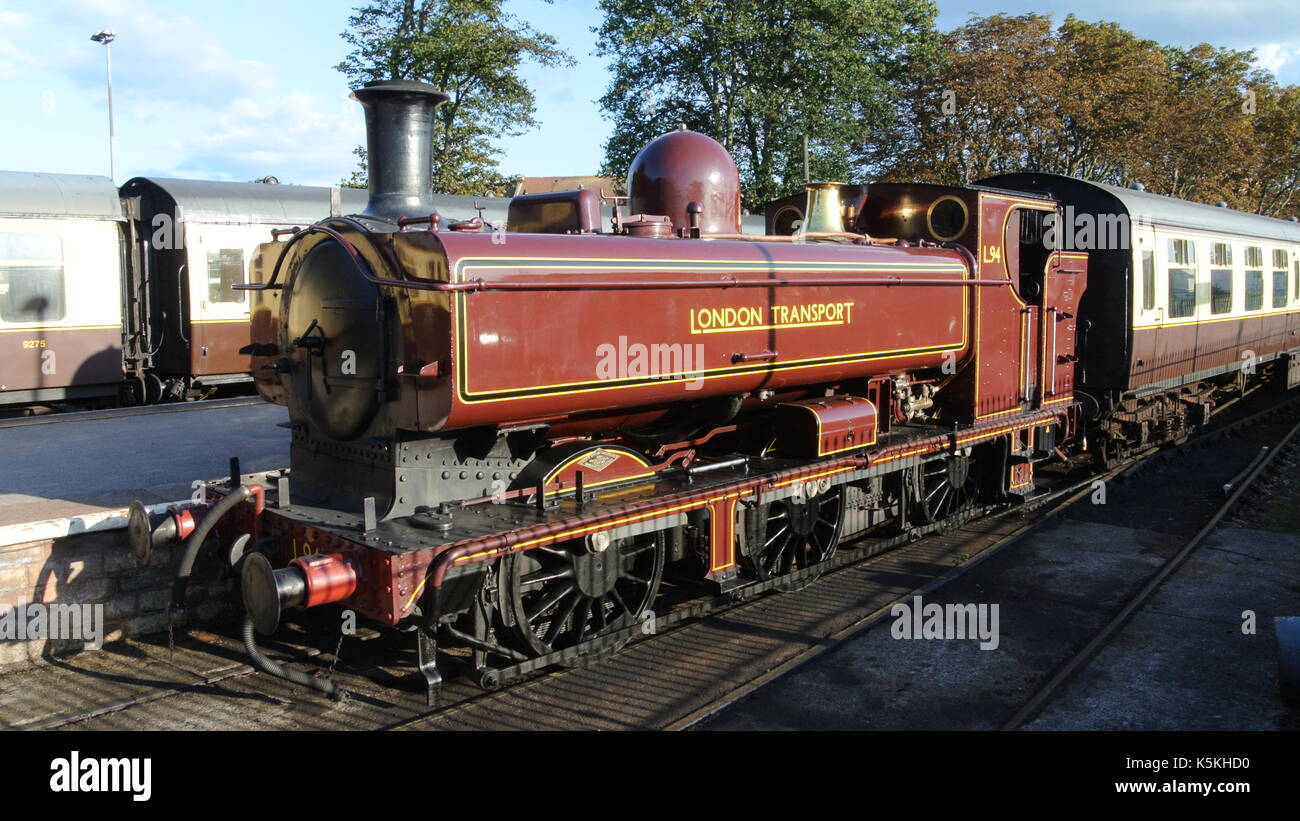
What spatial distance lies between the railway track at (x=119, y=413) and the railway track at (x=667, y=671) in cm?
602

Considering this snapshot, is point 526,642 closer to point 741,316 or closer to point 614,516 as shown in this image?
point 614,516

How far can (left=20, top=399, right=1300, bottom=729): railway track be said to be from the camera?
207 inches

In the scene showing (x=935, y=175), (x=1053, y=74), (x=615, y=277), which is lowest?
(x=615, y=277)

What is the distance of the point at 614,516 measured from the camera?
5555 millimetres

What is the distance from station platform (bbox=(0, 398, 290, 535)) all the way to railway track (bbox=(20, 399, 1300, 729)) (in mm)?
1590

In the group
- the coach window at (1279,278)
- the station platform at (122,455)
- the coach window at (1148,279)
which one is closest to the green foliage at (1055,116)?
the coach window at (1279,278)

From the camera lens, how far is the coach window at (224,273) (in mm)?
13312

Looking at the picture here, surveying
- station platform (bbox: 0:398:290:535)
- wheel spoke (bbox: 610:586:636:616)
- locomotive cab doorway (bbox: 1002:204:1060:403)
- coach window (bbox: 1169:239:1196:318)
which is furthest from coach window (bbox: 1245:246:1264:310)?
station platform (bbox: 0:398:290:535)

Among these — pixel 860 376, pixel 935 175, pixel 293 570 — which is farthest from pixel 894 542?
pixel 935 175

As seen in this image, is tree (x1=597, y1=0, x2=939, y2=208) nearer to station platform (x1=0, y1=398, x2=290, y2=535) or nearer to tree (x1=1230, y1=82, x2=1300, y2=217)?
tree (x1=1230, y1=82, x2=1300, y2=217)

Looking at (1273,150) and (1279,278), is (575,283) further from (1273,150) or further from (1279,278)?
(1273,150)

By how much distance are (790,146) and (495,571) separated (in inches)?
977

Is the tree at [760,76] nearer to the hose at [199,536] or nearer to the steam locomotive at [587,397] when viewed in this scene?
the steam locomotive at [587,397]

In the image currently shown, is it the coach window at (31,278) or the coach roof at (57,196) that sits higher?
the coach roof at (57,196)
